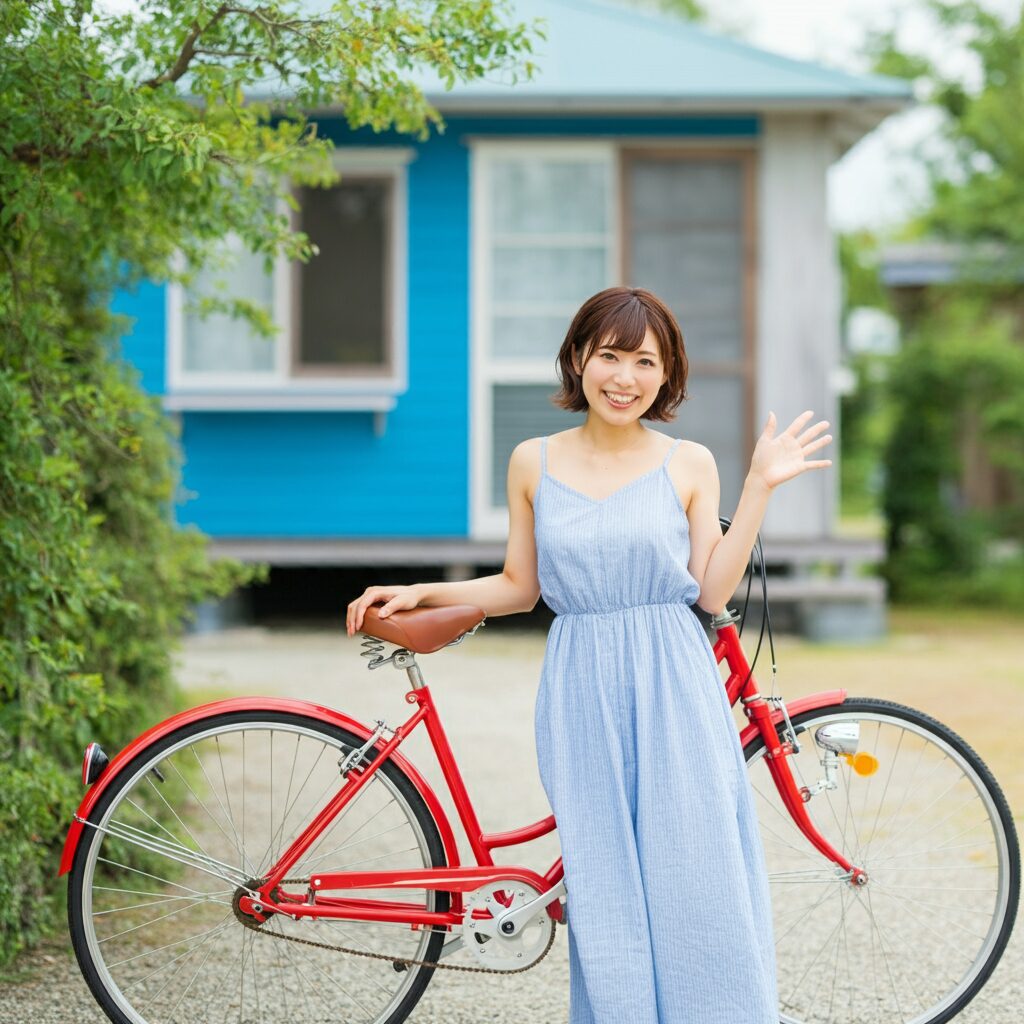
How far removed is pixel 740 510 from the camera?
9.17 feet

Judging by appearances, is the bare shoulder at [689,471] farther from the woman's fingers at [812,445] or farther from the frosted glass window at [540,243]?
the frosted glass window at [540,243]

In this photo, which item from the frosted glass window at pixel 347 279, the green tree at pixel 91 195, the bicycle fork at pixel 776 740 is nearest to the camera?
the bicycle fork at pixel 776 740

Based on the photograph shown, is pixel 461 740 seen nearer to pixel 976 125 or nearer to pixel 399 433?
pixel 399 433

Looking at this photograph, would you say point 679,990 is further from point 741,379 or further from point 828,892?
point 741,379

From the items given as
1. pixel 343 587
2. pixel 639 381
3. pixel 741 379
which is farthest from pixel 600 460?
pixel 343 587

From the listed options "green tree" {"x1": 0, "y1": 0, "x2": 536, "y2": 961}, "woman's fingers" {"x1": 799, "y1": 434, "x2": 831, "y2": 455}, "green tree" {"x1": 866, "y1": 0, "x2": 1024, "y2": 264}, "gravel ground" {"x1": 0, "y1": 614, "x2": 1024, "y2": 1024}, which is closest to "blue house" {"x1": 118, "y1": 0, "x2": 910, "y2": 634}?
"gravel ground" {"x1": 0, "y1": 614, "x2": 1024, "y2": 1024}

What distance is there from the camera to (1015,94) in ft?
38.9

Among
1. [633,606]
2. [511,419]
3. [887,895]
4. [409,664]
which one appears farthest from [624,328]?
[511,419]

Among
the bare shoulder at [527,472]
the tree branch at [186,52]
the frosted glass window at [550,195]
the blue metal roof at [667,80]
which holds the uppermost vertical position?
the blue metal roof at [667,80]

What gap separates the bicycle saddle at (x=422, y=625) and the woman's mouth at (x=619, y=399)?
19.3 inches

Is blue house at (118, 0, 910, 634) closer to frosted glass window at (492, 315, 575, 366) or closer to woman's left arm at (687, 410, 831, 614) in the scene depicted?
frosted glass window at (492, 315, 575, 366)

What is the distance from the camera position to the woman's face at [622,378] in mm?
2834

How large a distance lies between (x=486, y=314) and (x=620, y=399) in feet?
23.4

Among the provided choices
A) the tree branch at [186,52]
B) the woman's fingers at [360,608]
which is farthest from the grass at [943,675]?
the tree branch at [186,52]
